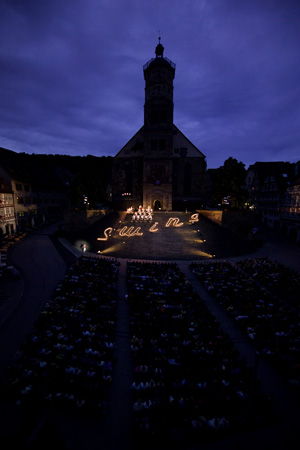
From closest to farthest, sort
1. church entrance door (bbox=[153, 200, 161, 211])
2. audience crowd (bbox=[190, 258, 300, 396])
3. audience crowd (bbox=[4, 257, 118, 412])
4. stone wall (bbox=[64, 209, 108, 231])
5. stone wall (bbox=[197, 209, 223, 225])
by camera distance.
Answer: audience crowd (bbox=[4, 257, 118, 412])
audience crowd (bbox=[190, 258, 300, 396])
stone wall (bbox=[64, 209, 108, 231])
stone wall (bbox=[197, 209, 223, 225])
church entrance door (bbox=[153, 200, 161, 211])

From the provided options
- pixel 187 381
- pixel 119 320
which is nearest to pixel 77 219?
pixel 119 320

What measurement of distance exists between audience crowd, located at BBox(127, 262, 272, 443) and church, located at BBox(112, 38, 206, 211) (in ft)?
133

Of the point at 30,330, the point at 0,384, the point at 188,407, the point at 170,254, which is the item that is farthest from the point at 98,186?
the point at 188,407

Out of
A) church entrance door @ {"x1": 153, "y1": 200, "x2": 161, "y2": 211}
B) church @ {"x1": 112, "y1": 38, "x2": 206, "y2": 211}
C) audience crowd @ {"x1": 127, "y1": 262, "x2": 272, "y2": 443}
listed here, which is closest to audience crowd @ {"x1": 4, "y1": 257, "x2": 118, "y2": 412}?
audience crowd @ {"x1": 127, "y1": 262, "x2": 272, "y2": 443}

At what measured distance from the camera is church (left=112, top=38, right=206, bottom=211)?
5002 cm

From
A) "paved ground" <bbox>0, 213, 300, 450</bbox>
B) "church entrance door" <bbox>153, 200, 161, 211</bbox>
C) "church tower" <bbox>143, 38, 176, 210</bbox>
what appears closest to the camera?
"paved ground" <bbox>0, 213, 300, 450</bbox>

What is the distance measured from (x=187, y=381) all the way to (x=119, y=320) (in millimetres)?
6639

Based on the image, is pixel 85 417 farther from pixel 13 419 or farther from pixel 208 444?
pixel 208 444

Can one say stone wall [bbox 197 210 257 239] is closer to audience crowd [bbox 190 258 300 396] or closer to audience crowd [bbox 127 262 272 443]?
audience crowd [bbox 190 258 300 396]

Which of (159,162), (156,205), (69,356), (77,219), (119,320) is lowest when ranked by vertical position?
A: (119,320)

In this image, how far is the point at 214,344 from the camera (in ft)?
34.4

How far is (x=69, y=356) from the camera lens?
9.45 metres

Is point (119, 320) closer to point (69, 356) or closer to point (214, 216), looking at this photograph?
point (69, 356)

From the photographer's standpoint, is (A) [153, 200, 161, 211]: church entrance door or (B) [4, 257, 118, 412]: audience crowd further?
(A) [153, 200, 161, 211]: church entrance door
